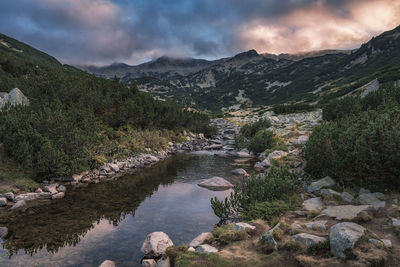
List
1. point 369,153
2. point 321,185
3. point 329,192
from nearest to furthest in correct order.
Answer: point 369,153
point 329,192
point 321,185

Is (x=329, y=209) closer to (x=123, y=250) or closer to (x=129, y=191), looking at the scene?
(x=123, y=250)

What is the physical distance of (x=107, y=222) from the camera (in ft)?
36.1

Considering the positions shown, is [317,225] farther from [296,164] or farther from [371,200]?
[296,164]

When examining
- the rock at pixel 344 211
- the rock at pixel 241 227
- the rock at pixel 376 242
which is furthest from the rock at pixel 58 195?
the rock at pixel 376 242

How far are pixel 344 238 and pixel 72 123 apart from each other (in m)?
18.7

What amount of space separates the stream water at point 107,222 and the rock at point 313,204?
172 inches

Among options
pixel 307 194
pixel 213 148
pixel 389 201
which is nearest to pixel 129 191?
pixel 307 194

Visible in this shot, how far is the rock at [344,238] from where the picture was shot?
219 inches

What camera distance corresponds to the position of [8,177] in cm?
1373

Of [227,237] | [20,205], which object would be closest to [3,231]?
[20,205]

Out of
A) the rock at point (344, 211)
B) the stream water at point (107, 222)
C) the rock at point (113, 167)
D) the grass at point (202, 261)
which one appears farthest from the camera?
the rock at point (113, 167)

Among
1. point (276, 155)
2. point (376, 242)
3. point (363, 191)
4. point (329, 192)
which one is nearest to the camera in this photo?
point (376, 242)

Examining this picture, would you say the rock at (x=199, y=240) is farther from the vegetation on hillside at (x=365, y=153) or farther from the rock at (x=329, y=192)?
the vegetation on hillside at (x=365, y=153)

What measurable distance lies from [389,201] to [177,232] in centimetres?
860
